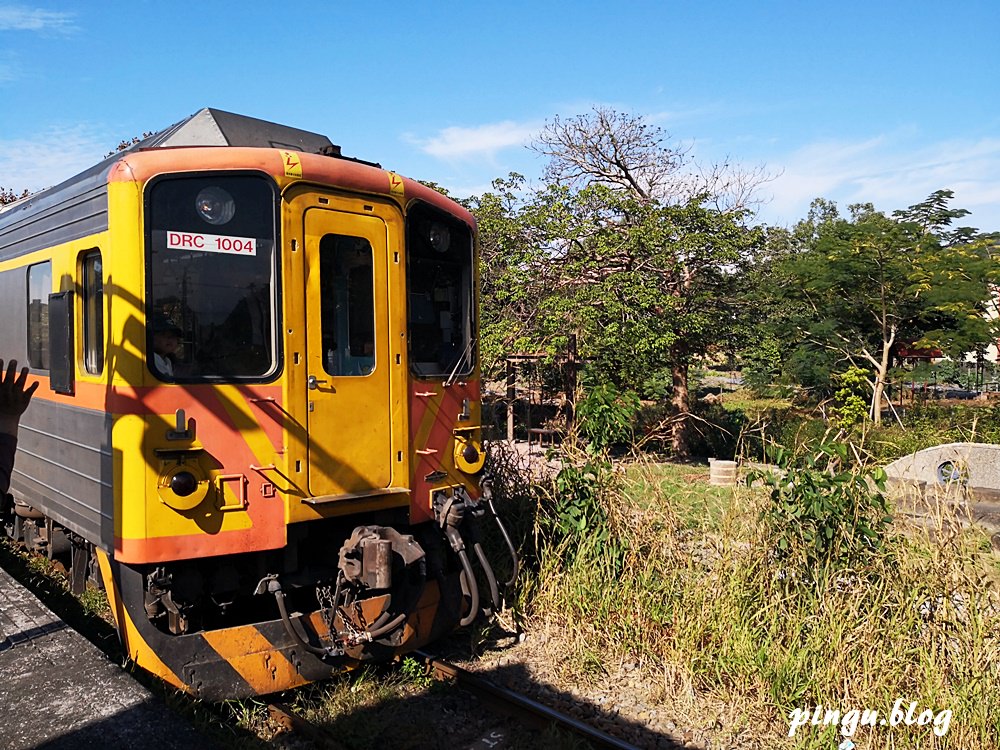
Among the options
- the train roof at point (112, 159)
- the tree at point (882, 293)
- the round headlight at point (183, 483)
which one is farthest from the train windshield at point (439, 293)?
the tree at point (882, 293)

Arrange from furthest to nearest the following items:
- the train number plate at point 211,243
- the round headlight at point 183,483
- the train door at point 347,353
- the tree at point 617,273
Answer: the tree at point 617,273, the train door at point 347,353, the train number plate at point 211,243, the round headlight at point 183,483

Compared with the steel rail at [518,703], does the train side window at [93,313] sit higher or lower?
higher

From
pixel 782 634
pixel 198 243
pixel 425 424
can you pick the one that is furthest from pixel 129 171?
pixel 782 634

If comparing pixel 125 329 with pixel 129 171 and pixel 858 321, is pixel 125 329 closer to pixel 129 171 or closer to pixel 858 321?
pixel 129 171

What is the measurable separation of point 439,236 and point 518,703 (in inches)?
123

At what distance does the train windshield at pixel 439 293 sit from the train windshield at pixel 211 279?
1.04 metres

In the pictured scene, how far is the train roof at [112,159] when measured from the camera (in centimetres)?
488

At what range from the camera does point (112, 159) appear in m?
Answer: 5.04

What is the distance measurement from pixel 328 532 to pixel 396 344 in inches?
50.5

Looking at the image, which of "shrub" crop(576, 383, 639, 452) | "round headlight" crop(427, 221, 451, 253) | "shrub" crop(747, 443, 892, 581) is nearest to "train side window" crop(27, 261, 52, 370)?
"round headlight" crop(427, 221, 451, 253)

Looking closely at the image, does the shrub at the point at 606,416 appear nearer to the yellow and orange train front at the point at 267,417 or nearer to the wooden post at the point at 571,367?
the yellow and orange train front at the point at 267,417

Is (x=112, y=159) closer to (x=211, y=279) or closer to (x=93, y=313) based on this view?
(x=93, y=313)

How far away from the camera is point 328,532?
5359 millimetres

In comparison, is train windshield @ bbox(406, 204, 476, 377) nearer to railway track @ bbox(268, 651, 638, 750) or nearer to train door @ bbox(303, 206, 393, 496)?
train door @ bbox(303, 206, 393, 496)
